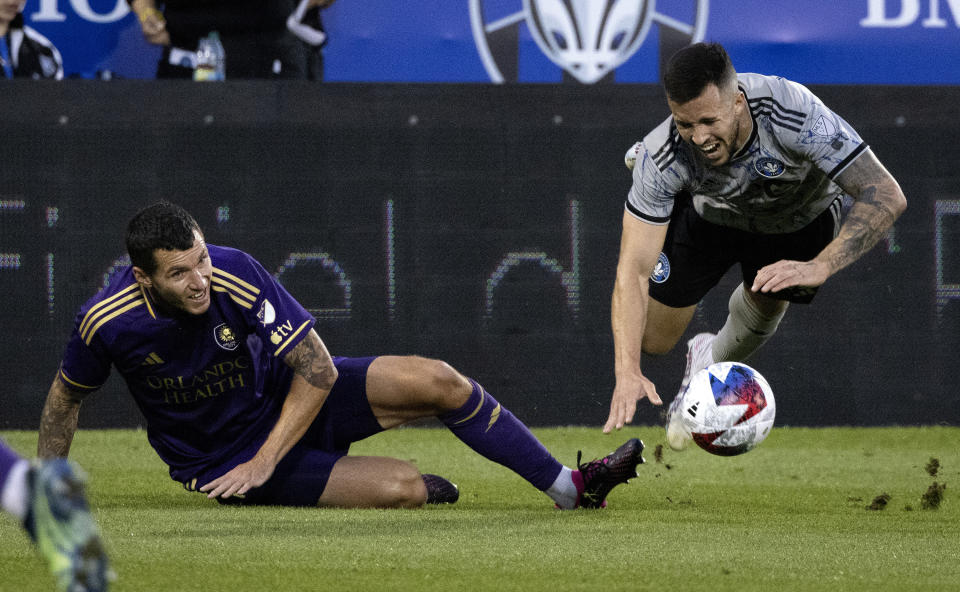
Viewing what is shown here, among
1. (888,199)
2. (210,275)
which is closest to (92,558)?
(210,275)

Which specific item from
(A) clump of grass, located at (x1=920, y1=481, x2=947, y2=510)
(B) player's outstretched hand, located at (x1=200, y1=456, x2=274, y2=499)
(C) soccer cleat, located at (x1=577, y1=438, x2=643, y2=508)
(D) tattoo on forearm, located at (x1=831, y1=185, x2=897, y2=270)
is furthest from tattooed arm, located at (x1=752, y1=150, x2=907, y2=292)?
(B) player's outstretched hand, located at (x1=200, y1=456, x2=274, y2=499)

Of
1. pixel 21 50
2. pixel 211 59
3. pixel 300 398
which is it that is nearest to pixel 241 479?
pixel 300 398

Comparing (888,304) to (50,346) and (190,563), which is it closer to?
(50,346)

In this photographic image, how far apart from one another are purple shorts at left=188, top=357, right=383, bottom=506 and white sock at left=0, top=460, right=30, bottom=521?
2448 millimetres

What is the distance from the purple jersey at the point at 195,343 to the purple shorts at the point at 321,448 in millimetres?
243

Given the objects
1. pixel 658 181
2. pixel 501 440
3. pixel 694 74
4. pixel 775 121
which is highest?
pixel 694 74

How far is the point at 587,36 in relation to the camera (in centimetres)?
889

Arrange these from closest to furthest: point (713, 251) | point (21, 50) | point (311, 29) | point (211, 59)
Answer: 1. point (713, 251)
2. point (211, 59)
3. point (21, 50)
4. point (311, 29)

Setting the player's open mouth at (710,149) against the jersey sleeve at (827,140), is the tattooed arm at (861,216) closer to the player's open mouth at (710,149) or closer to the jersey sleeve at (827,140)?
the jersey sleeve at (827,140)

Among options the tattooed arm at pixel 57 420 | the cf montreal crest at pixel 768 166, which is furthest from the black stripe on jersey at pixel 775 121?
the tattooed arm at pixel 57 420

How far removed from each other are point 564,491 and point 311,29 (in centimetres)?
468

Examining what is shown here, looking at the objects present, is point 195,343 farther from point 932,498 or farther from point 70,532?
point 932,498

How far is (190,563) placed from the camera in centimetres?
346

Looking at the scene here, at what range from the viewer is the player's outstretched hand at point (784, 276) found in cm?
408
